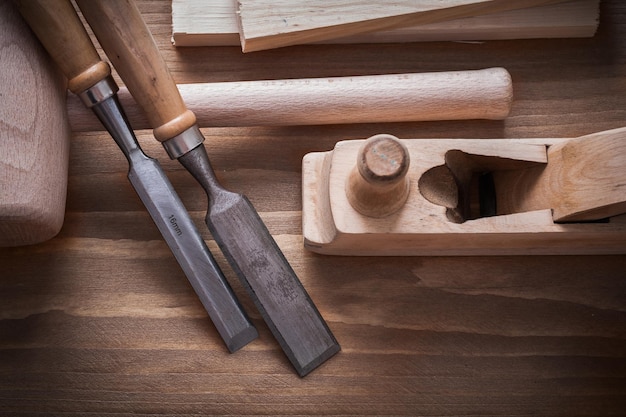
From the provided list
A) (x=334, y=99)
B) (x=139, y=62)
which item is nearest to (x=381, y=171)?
(x=334, y=99)

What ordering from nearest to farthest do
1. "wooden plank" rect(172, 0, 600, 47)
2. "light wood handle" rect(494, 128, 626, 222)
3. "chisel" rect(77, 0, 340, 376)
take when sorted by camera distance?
1. "light wood handle" rect(494, 128, 626, 222)
2. "chisel" rect(77, 0, 340, 376)
3. "wooden plank" rect(172, 0, 600, 47)

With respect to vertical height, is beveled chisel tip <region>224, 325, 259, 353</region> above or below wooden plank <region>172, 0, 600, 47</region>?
below

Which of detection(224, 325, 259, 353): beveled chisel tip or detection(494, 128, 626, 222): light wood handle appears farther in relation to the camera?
detection(224, 325, 259, 353): beveled chisel tip

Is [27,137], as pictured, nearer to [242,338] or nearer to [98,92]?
[98,92]

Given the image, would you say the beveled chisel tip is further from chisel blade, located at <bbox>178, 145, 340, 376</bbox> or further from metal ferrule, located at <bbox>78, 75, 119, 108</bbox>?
metal ferrule, located at <bbox>78, 75, 119, 108</bbox>

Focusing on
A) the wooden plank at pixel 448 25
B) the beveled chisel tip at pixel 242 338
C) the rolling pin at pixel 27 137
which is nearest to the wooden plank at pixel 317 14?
the wooden plank at pixel 448 25

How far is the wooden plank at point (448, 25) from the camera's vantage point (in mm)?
869

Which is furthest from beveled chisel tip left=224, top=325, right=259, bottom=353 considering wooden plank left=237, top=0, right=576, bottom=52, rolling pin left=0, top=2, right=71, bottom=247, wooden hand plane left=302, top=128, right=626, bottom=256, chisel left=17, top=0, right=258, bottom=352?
wooden plank left=237, top=0, right=576, bottom=52

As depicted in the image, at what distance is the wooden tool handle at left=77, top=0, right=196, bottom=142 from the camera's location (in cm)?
72

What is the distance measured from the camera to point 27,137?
0.73 m

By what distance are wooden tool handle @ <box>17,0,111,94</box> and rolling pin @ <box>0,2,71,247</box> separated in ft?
0.08

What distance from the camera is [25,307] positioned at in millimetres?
847

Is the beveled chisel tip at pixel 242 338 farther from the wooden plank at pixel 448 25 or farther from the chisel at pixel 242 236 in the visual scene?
the wooden plank at pixel 448 25

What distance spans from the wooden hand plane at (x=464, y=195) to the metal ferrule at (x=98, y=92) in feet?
0.84
